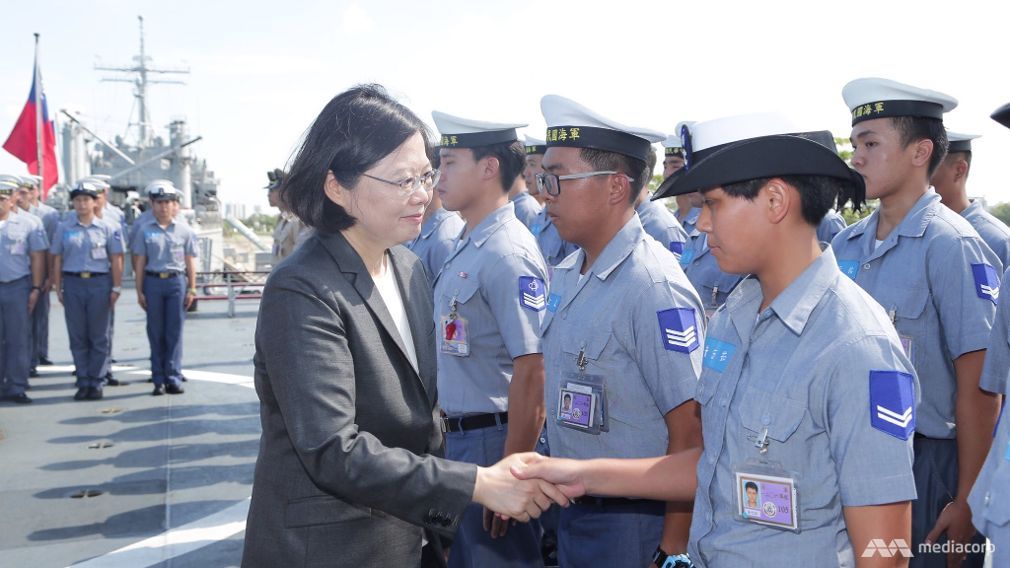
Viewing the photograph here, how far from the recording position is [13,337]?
7.75 metres

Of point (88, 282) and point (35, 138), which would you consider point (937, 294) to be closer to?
point (88, 282)

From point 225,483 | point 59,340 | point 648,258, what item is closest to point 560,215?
point 648,258

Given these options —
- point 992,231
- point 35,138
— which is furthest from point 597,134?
point 35,138

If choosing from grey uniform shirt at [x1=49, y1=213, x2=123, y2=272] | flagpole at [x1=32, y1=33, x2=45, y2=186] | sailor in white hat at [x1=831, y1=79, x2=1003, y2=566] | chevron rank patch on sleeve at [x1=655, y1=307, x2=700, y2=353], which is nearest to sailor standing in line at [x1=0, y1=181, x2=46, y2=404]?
grey uniform shirt at [x1=49, y1=213, x2=123, y2=272]

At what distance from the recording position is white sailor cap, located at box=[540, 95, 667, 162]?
2.82m

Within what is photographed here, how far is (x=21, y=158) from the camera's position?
42.4ft

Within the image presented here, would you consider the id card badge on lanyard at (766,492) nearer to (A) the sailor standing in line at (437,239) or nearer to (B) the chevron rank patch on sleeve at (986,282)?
(B) the chevron rank patch on sleeve at (986,282)

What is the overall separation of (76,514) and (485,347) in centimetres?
318

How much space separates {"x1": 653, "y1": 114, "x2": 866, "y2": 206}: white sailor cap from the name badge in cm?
157

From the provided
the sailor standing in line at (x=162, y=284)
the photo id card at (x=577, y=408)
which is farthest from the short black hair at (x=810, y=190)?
the sailor standing in line at (x=162, y=284)

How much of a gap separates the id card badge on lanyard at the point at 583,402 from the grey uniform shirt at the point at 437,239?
1915 millimetres

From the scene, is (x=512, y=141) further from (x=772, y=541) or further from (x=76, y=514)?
(x=76, y=514)

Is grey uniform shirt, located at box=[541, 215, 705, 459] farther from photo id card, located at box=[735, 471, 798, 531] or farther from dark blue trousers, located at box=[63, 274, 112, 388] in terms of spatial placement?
dark blue trousers, located at box=[63, 274, 112, 388]

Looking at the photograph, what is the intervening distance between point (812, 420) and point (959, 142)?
3261 millimetres
